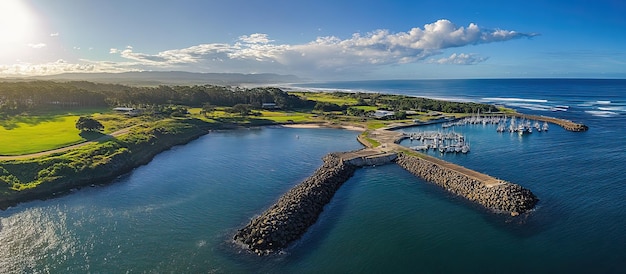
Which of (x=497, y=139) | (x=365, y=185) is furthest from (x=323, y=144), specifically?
(x=497, y=139)

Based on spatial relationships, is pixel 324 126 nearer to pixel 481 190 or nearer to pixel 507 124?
pixel 507 124

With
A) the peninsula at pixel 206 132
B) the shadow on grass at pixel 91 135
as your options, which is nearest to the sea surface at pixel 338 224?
the peninsula at pixel 206 132

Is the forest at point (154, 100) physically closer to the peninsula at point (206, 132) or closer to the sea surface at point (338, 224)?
the peninsula at point (206, 132)

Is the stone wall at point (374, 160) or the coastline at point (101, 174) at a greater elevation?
the stone wall at point (374, 160)

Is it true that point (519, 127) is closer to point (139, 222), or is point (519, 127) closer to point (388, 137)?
point (388, 137)

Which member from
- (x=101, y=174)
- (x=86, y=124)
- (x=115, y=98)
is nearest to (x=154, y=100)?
(x=115, y=98)

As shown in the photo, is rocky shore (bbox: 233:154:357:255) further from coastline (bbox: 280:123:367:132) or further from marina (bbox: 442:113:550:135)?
marina (bbox: 442:113:550:135)
